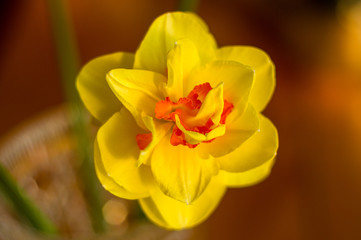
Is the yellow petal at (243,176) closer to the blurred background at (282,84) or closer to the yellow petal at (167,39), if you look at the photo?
the yellow petal at (167,39)

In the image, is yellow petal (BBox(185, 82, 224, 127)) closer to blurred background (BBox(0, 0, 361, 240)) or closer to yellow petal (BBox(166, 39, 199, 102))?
yellow petal (BBox(166, 39, 199, 102))

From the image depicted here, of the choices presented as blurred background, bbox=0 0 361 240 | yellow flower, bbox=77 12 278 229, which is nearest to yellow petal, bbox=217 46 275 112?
yellow flower, bbox=77 12 278 229

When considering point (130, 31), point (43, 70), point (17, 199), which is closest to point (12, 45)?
point (43, 70)

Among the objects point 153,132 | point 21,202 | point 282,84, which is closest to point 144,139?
point 153,132

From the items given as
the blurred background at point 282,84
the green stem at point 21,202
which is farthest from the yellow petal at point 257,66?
the blurred background at point 282,84

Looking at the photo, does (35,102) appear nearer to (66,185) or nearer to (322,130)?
(66,185)

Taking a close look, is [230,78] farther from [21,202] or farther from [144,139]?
[21,202]
